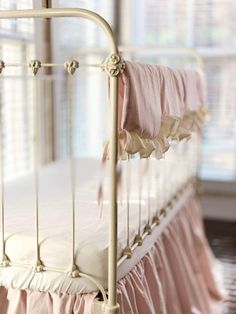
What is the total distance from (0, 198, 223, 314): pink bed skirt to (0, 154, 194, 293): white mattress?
4cm

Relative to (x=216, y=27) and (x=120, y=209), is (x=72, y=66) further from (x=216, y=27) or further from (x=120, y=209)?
(x=216, y=27)

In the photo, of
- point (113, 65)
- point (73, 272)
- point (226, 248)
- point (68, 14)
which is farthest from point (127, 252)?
point (226, 248)

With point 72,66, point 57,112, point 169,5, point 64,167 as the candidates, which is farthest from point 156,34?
point 72,66

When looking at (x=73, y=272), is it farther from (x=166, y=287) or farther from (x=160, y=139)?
(x=166, y=287)

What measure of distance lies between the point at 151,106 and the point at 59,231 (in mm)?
473

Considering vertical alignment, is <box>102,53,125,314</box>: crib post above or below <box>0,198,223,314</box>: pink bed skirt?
above

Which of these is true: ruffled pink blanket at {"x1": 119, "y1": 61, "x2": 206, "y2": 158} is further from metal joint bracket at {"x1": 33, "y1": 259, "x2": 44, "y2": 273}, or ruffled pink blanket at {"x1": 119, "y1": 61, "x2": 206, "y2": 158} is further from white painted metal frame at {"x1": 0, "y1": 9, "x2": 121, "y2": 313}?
metal joint bracket at {"x1": 33, "y1": 259, "x2": 44, "y2": 273}

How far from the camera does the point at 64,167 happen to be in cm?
252

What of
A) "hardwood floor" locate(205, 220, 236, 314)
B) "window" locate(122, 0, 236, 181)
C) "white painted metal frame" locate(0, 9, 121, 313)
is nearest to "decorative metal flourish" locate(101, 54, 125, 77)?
"white painted metal frame" locate(0, 9, 121, 313)

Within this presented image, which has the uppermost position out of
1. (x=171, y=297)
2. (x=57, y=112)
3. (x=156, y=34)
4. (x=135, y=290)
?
(x=156, y=34)

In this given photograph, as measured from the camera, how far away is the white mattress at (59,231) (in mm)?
1354

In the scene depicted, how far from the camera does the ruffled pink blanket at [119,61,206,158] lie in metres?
1.31

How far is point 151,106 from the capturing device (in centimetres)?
141

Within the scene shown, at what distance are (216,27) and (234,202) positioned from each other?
125 cm
